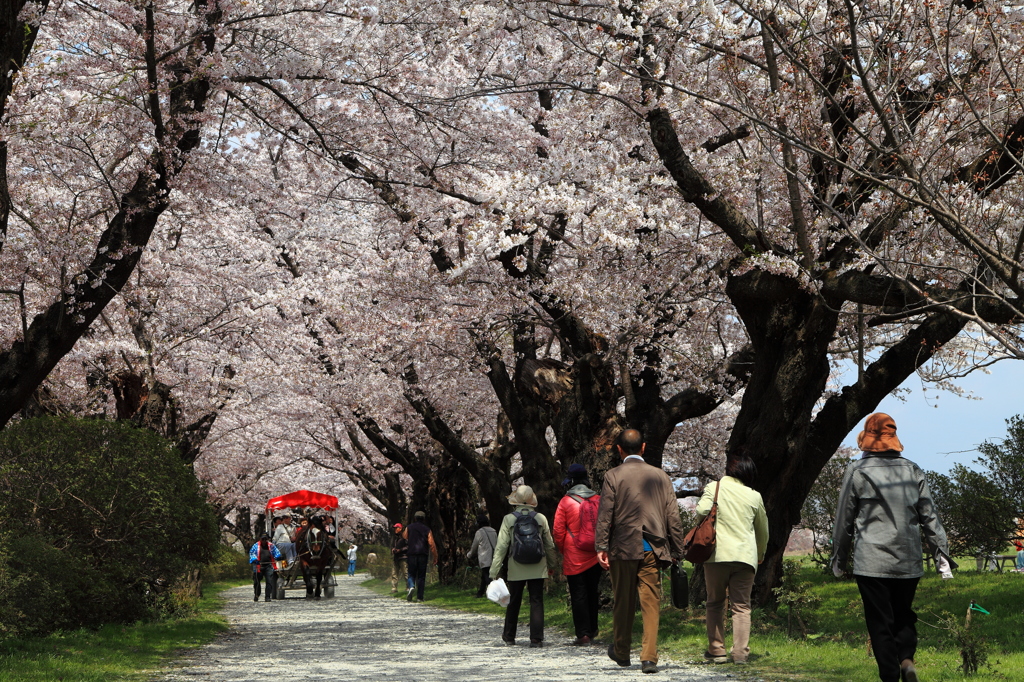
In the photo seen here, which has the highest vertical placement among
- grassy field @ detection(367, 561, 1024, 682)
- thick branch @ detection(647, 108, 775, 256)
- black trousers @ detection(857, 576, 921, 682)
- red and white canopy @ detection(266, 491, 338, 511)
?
thick branch @ detection(647, 108, 775, 256)

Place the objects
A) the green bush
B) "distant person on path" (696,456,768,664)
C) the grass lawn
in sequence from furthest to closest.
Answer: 1. the green bush
2. "distant person on path" (696,456,768,664)
3. the grass lawn

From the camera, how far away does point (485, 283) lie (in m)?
18.5

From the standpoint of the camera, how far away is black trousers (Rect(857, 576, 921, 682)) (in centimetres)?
654

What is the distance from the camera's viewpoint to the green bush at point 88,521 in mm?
10383

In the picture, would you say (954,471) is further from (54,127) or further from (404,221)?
(54,127)

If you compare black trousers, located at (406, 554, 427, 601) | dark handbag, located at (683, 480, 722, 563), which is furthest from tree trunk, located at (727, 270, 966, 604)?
black trousers, located at (406, 554, 427, 601)

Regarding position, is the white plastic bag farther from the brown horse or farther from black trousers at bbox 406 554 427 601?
the brown horse

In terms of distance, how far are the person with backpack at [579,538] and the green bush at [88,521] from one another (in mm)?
4902

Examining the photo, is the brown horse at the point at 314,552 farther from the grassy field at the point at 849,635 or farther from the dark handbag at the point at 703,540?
the dark handbag at the point at 703,540

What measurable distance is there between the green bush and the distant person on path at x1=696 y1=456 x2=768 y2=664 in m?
6.47

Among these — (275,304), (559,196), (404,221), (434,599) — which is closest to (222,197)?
(404,221)

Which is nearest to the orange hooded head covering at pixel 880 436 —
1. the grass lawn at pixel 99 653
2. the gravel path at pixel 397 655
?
the gravel path at pixel 397 655

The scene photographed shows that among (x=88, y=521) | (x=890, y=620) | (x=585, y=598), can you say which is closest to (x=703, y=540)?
(x=890, y=620)

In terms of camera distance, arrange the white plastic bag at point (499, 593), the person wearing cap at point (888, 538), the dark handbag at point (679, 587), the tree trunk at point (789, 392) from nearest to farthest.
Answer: the person wearing cap at point (888, 538) → the dark handbag at point (679, 587) → the white plastic bag at point (499, 593) → the tree trunk at point (789, 392)
